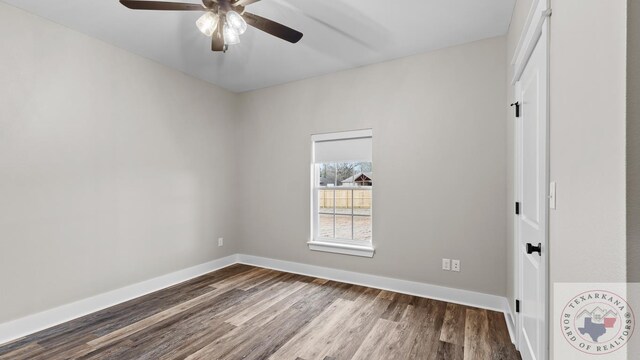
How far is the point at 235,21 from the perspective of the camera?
187 centimetres

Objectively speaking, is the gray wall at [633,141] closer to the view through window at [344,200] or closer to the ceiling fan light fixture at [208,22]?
the ceiling fan light fixture at [208,22]

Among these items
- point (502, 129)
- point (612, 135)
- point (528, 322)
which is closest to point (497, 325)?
point (528, 322)

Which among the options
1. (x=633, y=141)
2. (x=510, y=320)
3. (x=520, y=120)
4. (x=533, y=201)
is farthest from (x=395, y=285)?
(x=633, y=141)

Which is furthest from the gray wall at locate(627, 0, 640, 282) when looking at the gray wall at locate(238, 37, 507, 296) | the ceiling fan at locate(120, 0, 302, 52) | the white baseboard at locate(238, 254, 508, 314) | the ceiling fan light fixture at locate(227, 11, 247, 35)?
the white baseboard at locate(238, 254, 508, 314)

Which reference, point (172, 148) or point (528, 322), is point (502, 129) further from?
point (172, 148)

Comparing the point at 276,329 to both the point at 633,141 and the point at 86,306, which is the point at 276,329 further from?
the point at 633,141

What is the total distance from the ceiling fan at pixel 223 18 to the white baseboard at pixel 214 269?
2.71 metres

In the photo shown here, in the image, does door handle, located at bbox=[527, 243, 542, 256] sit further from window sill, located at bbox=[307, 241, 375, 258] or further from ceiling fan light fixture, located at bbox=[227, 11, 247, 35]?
ceiling fan light fixture, located at bbox=[227, 11, 247, 35]

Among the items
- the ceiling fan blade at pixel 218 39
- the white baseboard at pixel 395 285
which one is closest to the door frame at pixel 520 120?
the white baseboard at pixel 395 285

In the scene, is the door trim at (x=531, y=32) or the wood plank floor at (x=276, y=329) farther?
the wood plank floor at (x=276, y=329)

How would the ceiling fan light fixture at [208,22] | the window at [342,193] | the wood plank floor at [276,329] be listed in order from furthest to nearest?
the window at [342,193], the wood plank floor at [276,329], the ceiling fan light fixture at [208,22]

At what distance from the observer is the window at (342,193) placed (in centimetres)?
373

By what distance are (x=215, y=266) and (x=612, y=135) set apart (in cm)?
437

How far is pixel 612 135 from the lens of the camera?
2.62 ft
